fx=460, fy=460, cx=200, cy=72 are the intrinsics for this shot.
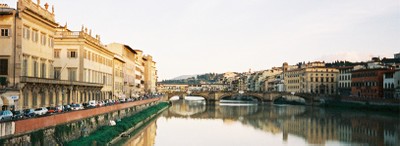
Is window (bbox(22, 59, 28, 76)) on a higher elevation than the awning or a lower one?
higher

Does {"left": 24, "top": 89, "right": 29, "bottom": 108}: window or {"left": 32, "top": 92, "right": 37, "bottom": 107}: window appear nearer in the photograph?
{"left": 24, "top": 89, "right": 29, "bottom": 108}: window

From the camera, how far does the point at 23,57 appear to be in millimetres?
32344

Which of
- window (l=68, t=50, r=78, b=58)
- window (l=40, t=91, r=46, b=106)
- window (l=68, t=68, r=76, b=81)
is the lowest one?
window (l=40, t=91, r=46, b=106)

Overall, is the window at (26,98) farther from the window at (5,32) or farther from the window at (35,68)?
the window at (5,32)

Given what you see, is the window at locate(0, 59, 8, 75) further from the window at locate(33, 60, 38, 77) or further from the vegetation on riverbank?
the vegetation on riverbank

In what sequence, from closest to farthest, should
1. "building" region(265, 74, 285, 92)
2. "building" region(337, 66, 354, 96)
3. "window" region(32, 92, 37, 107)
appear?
"window" region(32, 92, 37, 107)
"building" region(337, 66, 354, 96)
"building" region(265, 74, 285, 92)

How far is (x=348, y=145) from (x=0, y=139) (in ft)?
86.5

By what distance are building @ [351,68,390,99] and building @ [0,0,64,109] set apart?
57.4 metres

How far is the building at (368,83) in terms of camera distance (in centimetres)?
7738

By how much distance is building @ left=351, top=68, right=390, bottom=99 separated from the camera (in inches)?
3046

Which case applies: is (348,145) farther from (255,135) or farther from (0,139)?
(0,139)

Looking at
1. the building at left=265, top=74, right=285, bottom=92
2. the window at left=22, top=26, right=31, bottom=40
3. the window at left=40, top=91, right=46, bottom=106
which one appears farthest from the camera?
the building at left=265, top=74, right=285, bottom=92

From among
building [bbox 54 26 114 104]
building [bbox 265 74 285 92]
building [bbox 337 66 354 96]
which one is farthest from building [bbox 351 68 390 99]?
building [bbox 54 26 114 104]

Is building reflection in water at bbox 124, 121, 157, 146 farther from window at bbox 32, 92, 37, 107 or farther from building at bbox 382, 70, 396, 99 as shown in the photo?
building at bbox 382, 70, 396, 99
